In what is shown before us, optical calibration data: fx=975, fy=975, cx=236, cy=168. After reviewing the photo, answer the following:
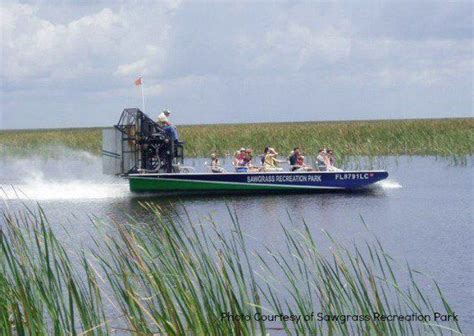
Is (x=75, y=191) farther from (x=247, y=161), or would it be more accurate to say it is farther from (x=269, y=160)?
(x=269, y=160)

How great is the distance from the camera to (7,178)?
137ft

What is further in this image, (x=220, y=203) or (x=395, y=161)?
(x=395, y=161)

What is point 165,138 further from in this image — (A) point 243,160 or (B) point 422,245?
(B) point 422,245

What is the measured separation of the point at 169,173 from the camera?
29.9 metres

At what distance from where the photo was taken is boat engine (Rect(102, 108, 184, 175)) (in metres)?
28.6

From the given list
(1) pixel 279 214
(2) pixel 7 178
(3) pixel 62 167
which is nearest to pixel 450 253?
(1) pixel 279 214

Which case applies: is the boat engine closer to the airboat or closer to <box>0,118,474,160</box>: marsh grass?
the airboat

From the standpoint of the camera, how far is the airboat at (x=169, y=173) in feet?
94.4

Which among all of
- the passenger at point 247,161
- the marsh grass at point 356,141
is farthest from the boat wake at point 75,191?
the marsh grass at point 356,141

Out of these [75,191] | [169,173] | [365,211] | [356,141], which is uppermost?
[356,141]

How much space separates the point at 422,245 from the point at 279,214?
6936mm

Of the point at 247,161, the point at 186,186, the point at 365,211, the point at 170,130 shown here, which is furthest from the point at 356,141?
the point at 365,211

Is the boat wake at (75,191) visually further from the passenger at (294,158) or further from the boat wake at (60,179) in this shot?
the passenger at (294,158)

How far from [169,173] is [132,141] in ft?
5.73
